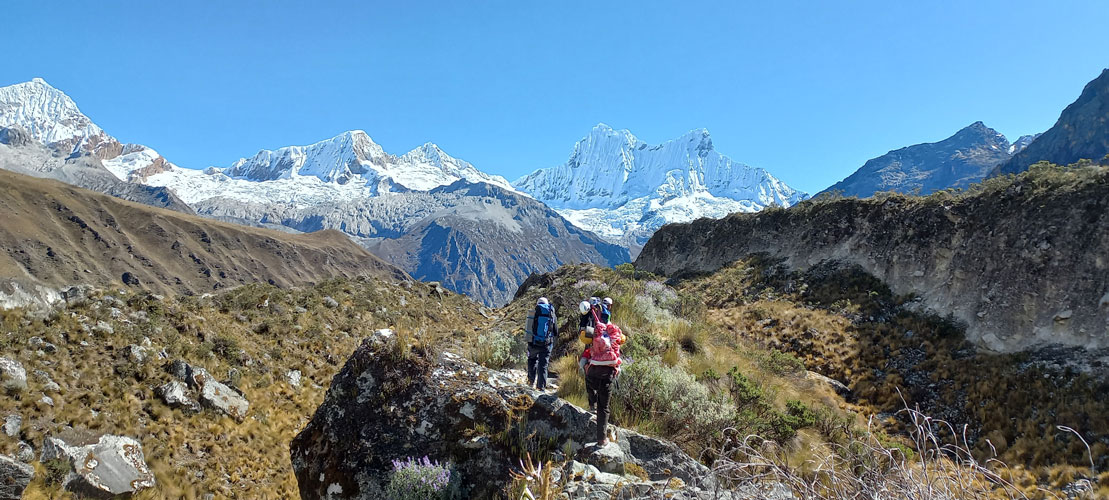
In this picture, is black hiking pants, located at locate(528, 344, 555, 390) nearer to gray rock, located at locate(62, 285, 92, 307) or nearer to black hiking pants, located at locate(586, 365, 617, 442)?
black hiking pants, located at locate(586, 365, 617, 442)

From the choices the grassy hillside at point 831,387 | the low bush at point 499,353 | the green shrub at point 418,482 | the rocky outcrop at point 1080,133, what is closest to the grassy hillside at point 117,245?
the grassy hillside at point 831,387

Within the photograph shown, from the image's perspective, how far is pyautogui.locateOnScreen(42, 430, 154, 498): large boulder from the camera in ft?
25.4

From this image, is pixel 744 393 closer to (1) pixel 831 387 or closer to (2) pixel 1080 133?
(1) pixel 831 387

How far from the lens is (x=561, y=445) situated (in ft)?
18.6

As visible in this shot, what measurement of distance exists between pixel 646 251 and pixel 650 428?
39.2 meters

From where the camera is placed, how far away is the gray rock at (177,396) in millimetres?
9992

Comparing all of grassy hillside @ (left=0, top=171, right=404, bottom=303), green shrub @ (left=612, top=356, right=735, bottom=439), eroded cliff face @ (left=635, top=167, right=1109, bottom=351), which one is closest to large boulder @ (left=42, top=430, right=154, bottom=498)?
green shrub @ (left=612, top=356, right=735, bottom=439)

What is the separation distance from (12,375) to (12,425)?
1.15 m

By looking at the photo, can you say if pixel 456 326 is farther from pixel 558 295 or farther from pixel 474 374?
pixel 474 374

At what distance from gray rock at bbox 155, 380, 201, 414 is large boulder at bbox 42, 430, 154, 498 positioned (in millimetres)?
1297

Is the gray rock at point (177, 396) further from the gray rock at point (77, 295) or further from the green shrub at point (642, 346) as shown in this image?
the green shrub at point (642, 346)

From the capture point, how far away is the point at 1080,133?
13850cm

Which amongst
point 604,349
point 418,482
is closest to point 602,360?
point 604,349

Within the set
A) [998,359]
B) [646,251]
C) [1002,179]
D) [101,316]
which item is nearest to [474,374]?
[101,316]
